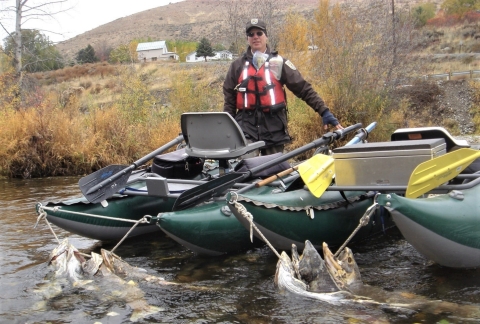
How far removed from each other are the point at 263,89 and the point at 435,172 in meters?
2.21

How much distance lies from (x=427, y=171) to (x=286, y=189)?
1.23 meters

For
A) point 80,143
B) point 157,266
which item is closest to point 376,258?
point 157,266

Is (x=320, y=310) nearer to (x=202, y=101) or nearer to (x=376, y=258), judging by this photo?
(x=376, y=258)

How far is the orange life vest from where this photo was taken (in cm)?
554

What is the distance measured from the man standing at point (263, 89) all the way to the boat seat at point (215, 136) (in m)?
0.64

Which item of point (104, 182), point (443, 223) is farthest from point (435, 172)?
point (104, 182)

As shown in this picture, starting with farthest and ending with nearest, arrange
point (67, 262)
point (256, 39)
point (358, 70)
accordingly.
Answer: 1. point (358, 70)
2. point (256, 39)
3. point (67, 262)

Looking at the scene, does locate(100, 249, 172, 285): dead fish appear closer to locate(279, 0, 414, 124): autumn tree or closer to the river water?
the river water

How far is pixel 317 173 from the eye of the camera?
167 inches

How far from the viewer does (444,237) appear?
369cm

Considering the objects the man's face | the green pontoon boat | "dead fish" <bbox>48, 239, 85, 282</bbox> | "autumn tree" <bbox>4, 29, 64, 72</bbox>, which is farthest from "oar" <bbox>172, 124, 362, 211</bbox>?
"autumn tree" <bbox>4, 29, 64, 72</bbox>

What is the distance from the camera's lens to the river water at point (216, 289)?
11.1ft

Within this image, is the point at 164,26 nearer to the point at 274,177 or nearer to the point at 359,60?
the point at 359,60

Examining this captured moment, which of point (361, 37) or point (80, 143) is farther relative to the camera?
point (361, 37)
